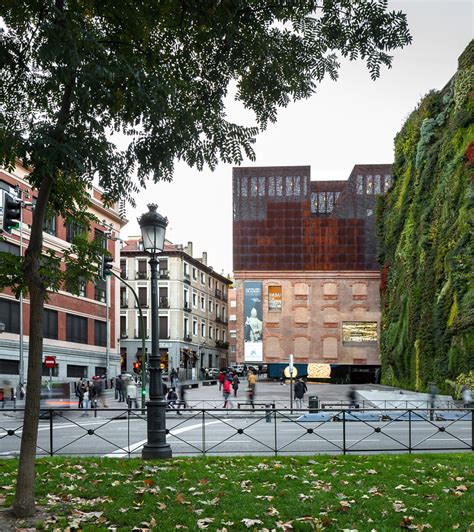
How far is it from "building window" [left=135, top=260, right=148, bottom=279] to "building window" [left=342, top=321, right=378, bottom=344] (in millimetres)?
24952

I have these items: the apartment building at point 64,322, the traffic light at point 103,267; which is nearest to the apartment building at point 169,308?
the apartment building at point 64,322

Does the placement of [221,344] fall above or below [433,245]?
below

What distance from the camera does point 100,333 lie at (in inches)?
2132

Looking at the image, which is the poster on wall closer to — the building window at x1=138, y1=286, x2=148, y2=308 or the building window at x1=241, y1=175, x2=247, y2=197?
the building window at x1=241, y1=175, x2=247, y2=197

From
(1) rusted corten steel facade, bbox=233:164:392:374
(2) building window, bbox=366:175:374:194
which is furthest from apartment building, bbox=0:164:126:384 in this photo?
(2) building window, bbox=366:175:374:194

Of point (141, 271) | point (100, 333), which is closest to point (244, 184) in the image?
point (141, 271)

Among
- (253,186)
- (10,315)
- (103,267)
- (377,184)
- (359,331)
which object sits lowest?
(359,331)

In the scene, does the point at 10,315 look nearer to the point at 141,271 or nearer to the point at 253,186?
the point at 253,186

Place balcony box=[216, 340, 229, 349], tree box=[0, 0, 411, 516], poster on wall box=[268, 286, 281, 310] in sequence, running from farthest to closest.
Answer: balcony box=[216, 340, 229, 349] → poster on wall box=[268, 286, 281, 310] → tree box=[0, 0, 411, 516]

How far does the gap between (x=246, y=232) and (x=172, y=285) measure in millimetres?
13061

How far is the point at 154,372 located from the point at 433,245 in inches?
1353

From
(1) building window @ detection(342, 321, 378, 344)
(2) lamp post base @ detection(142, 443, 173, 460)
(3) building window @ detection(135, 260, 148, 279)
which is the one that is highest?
(3) building window @ detection(135, 260, 148, 279)

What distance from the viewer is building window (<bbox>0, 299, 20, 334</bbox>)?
132ft

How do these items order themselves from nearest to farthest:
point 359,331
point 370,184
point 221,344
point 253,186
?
point 359,331
point 253,186
point 370,184
point 221,344
